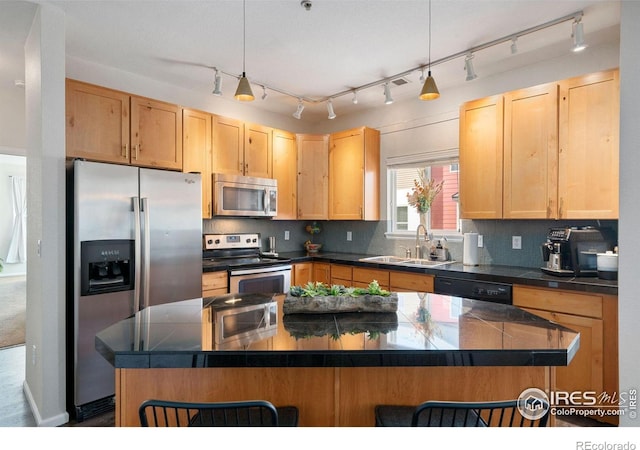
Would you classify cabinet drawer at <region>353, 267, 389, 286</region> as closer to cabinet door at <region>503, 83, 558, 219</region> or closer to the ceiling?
cabinet door at <region>503, 83, 558, 219</region>

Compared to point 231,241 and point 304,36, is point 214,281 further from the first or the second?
point 304,36

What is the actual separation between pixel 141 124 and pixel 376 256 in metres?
2.80

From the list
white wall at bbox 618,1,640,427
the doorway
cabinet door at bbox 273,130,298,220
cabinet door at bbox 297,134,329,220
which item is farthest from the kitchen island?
the doorway

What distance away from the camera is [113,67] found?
333 cm

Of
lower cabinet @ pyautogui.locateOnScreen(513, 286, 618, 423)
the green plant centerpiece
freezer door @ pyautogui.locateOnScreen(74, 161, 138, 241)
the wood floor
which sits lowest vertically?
the wood floor

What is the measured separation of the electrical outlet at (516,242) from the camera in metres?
3.26

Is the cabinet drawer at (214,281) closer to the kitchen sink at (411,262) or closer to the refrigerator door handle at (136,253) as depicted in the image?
the refrigerator door handle at (136,253)

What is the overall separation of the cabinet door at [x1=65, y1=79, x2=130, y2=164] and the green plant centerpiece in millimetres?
2234

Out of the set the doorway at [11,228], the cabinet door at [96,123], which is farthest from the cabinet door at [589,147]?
the doorway at [11,228]

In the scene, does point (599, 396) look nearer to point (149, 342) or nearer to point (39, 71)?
point (149, 342)

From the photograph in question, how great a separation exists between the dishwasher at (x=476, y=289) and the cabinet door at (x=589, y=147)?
0.71 meters

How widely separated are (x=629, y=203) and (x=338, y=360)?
1.94 m

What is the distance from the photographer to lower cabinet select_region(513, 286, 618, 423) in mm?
2324

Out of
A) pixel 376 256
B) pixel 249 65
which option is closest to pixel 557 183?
pixel 376 256
